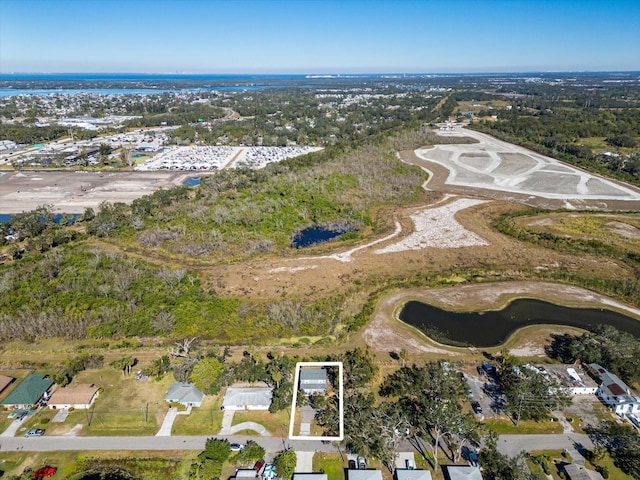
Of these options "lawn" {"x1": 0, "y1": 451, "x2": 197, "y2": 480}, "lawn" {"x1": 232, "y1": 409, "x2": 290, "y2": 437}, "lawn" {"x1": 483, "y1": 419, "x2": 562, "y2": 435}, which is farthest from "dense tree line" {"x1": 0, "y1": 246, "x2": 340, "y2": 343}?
"lawn" {"x1": 483, "y1": 419, "x2": 562, "y2": 435}

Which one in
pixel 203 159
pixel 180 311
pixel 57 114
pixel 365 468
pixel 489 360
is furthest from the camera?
pixel 57 114

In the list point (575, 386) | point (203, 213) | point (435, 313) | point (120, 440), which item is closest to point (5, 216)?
point (203, 213)

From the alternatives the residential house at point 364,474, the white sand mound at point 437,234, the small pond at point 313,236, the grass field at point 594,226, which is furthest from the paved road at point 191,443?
the grass field at point 594,226

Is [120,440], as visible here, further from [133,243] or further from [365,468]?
[133,243]

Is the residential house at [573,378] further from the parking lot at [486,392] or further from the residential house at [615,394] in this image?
the parking lot at [486,392]

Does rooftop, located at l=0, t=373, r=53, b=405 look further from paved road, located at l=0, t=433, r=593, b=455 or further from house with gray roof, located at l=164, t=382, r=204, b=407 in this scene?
house with gray roof, located at l=164, t=382, r=204, b=407

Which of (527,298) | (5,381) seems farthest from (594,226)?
(5,381)

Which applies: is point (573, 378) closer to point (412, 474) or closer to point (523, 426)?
point (523, 426)
